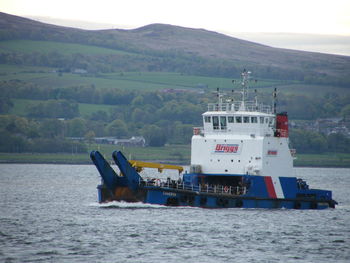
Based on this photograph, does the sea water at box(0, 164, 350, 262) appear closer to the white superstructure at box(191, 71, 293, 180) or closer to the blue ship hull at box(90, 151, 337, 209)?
the blue ship hull at box(90, 151, 337, 209)

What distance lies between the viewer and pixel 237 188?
4741 cm

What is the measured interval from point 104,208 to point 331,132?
107976 mm

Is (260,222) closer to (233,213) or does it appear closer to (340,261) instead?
(233,213)

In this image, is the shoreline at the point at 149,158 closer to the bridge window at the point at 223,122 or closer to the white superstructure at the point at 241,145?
the white superstructure at the point at 241,145

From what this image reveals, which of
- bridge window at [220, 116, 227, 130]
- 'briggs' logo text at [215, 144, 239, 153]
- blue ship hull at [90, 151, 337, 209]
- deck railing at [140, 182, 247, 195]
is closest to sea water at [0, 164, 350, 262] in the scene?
blue ship hull at [90, 151, 337, 209]

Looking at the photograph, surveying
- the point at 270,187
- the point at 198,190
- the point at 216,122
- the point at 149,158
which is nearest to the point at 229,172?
the point at 198,190

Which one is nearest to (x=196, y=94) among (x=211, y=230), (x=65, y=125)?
(x=65, y=125)

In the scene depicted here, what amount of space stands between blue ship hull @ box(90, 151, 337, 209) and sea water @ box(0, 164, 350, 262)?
1.71 ft

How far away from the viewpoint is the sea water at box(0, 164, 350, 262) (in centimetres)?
3234

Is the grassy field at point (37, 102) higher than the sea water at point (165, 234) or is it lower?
higher

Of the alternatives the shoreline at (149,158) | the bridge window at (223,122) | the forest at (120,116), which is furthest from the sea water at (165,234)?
Answer: the forest at (120,116)

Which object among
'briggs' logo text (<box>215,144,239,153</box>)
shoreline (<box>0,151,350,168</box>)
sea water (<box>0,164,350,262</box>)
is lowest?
shoreline (<box>0,151,350,168</box>)

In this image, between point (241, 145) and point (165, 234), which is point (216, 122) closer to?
point (241, 145)

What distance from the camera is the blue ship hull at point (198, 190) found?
1789 inches
